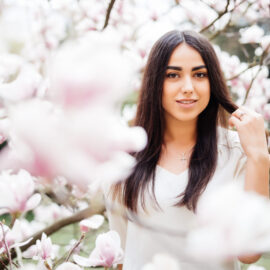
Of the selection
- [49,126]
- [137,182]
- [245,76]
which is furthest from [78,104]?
[245,76]

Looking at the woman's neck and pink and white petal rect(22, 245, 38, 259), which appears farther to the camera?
the woman's neck

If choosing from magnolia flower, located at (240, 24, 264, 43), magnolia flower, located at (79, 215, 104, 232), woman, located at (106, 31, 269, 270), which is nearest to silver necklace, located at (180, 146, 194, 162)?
woman, located at (106, 31, 269, 270)

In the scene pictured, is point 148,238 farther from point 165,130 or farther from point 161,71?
point 161,71

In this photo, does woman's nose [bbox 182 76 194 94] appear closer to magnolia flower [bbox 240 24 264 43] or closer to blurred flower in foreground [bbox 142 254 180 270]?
blurred flower in foreground [bbox 142 254 180 270]

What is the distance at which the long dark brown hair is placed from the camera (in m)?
1.03

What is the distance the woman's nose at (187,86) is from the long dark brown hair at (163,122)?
0.08 meters

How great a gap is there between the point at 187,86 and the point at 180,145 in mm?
305

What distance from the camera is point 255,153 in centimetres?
88

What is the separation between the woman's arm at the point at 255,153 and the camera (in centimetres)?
86

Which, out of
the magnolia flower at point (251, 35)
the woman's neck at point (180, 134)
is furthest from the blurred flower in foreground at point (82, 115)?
the magnolia flower at point (251, 35)

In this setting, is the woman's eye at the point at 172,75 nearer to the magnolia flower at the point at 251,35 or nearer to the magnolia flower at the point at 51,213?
the magnolia flower at the point at 51,213

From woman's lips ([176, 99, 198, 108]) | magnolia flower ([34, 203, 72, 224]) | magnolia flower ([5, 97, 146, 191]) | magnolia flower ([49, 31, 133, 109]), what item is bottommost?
magnolia flower ([34, 203, 72, 224])

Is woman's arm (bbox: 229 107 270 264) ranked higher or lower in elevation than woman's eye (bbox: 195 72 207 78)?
lower

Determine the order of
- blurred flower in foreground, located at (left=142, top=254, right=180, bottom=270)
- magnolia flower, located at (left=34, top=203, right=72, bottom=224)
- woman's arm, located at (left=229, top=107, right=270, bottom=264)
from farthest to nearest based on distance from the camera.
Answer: magnolia flower, located at (left=34, top=203, right=72, bottom=224), woman's arm, located at (left=229, top=107, right=270, bottom=264), blurred flower in foreground, located at (left=142, top=254, right=180, bottom=270)
